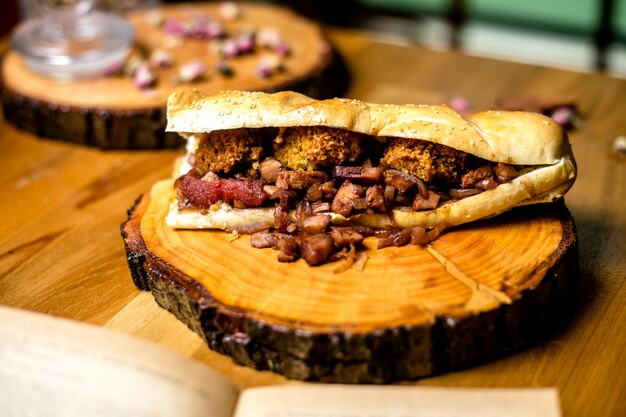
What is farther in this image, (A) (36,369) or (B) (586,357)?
(B) (586,357)

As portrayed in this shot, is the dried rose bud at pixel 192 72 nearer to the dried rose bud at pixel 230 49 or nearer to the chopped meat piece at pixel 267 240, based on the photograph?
the dried rose bud at pixel 230 49

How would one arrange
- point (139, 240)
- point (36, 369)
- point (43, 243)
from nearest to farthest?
point (36, 369), point (139, 240), point (43, 243)

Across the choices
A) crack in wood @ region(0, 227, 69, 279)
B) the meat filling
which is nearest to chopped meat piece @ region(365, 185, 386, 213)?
A: the meat filling

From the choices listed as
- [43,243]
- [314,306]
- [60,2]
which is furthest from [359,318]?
[60,2]

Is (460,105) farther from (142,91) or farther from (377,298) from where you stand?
(377,298)

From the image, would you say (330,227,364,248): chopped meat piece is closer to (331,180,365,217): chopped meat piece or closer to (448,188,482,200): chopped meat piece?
(331,180,365,217): chopped meat piece

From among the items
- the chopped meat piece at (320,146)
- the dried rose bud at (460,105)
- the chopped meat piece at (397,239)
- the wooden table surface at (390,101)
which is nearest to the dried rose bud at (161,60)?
the wooden table surface at (390,101)

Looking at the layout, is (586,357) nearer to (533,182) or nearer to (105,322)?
(533,182)

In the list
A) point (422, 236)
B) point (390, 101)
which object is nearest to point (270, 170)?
point (422, 236)
